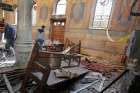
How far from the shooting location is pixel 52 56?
17.5ft

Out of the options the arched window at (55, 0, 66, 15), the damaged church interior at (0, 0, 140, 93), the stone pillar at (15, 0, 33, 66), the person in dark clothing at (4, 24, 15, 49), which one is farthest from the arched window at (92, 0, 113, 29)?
the stone pillar at (15, 0, 33, 66)

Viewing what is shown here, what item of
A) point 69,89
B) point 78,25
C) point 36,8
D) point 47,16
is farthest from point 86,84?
point 36,8

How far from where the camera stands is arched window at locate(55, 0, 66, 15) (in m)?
12.4

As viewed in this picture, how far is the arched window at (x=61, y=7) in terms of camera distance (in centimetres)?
1238

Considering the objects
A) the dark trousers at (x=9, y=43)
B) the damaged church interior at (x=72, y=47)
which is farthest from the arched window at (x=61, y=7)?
the dark trousers at (x=9, y=43)

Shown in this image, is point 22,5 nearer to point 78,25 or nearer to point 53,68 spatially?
point 53,68

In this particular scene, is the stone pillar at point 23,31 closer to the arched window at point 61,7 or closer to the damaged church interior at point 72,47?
the damaged church interior at point 72,47

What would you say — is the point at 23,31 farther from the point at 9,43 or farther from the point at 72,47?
the point at 72,47

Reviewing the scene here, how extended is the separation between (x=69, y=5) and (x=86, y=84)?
801 centimetres

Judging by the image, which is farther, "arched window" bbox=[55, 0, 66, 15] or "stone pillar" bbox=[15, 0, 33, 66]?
"arched window" bbox=[55, 0, 66, 15]

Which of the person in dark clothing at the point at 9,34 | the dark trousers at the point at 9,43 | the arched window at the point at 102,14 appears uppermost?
the arched window at the point at 102,14

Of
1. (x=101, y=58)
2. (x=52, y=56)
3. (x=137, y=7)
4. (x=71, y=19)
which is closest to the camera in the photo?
(x=52, y=56)

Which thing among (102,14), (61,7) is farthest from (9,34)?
(61,7)

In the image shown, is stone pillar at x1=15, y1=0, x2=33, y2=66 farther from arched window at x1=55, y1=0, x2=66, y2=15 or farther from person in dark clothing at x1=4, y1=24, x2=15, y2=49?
arched window at x1=55, y1=0, x2=66, y2=15
